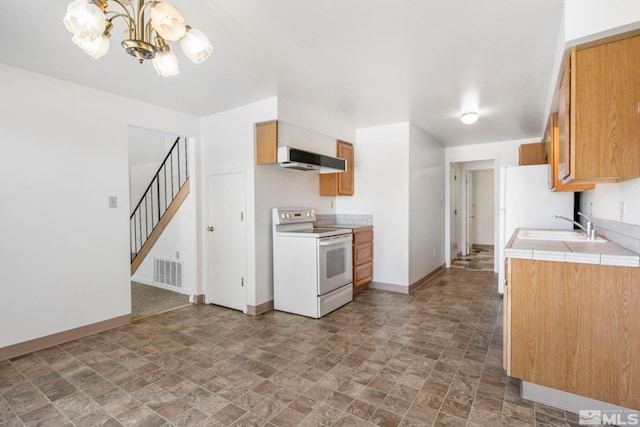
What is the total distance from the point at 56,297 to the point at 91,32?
266 centimetres

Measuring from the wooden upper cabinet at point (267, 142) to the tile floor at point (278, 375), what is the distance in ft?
5.91

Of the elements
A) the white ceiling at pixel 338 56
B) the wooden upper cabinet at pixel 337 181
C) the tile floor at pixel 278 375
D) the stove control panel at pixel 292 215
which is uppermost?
the white ceiling at pixel 338 56

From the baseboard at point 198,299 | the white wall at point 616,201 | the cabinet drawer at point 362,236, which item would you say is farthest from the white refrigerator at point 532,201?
the baseboard at point 198,299

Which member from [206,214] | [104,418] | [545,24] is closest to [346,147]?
[206,214]

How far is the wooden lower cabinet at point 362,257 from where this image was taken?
14.0 ft

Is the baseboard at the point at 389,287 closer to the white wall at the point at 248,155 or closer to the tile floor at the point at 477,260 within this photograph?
the white wall at the point at 248,155

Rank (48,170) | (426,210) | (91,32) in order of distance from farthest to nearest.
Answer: (426,210) < (48,170) < (91,32)

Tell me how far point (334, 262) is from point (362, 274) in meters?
0.85

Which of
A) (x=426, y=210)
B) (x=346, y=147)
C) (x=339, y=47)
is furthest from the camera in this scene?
(x=426, y=210)

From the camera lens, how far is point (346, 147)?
4.76 metres

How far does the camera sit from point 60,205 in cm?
290

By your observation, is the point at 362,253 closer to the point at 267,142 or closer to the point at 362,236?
the point at 362,236

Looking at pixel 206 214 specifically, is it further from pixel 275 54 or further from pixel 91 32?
pixel 91 32

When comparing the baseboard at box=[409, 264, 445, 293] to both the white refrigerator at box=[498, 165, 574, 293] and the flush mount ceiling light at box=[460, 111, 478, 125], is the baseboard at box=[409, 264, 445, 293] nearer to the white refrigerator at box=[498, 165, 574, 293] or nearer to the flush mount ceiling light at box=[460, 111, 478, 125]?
the white refrigerator at box=[498, 165, 574, 293]
